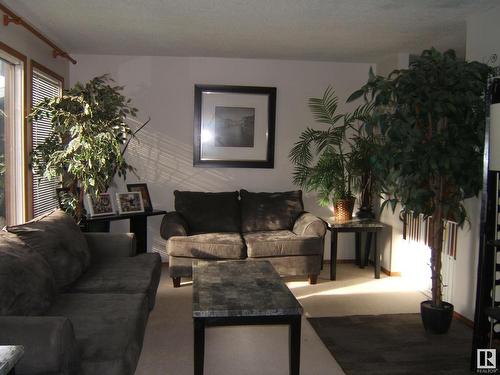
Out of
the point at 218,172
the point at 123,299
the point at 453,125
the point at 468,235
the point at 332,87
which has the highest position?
the point at 332,87

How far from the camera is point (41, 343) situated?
179 centimetres

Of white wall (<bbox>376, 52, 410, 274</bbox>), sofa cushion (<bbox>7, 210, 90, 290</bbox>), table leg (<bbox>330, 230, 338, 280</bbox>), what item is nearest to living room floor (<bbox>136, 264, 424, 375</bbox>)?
table leg (<bbox>330, 230, 338, 280</bbox>)

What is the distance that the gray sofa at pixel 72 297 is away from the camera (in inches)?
71.3

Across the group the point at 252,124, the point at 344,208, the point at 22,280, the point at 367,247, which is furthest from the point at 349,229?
the point at 22,280

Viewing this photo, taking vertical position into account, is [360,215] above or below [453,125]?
below

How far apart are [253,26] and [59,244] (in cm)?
239

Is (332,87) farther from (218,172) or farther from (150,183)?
(150,183)

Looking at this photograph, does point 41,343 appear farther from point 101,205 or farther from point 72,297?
point 101,205

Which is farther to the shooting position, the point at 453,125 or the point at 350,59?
the point at 350,59

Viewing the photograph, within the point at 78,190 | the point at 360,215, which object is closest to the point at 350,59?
the point at 360,215

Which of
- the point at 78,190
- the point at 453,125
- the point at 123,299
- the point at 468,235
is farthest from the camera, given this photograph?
the point at 78,190

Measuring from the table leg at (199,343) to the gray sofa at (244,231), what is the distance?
6.34 feet

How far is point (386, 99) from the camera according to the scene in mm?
3264

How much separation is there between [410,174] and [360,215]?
6.30ft
